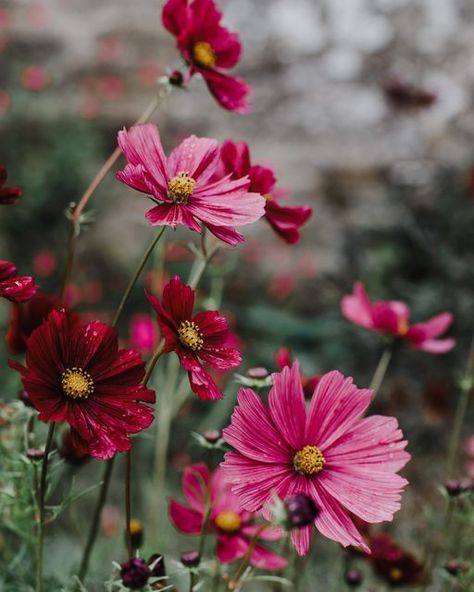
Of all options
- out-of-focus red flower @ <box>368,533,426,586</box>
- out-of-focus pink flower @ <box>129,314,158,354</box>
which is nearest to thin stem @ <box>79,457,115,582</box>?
out-of-focus red flower @ <box>368,533,426,586</box>

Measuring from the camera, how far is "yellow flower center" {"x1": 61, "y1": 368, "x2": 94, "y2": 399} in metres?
0.45

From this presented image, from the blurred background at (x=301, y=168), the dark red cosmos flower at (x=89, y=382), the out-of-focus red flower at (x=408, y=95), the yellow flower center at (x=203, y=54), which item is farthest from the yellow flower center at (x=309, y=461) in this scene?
the out-of-focus red flower at (x=408, y=95)

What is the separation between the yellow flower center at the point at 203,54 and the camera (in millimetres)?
622

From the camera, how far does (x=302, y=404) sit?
489 mm

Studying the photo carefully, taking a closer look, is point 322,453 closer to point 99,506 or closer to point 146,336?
point 99,506

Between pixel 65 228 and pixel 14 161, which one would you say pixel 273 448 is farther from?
pixel 14 161

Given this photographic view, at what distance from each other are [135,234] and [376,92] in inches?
66.5

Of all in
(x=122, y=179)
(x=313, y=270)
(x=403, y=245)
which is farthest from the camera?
(x=313, y=270)

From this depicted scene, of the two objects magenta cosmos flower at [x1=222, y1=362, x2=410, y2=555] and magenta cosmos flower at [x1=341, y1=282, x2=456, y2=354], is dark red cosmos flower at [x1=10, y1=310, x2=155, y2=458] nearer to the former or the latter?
magenta cosmos flower at [x1=222, y1=362, x2=410, y2=555]

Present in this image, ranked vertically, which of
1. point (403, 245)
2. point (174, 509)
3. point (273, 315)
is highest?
point (403, 245)

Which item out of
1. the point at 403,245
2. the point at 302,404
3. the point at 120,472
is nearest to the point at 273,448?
the point at 302,404

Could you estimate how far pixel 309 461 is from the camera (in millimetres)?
473

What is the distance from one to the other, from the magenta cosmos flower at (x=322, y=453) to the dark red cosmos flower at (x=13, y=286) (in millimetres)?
143

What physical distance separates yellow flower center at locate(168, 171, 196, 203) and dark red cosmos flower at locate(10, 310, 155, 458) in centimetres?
10
